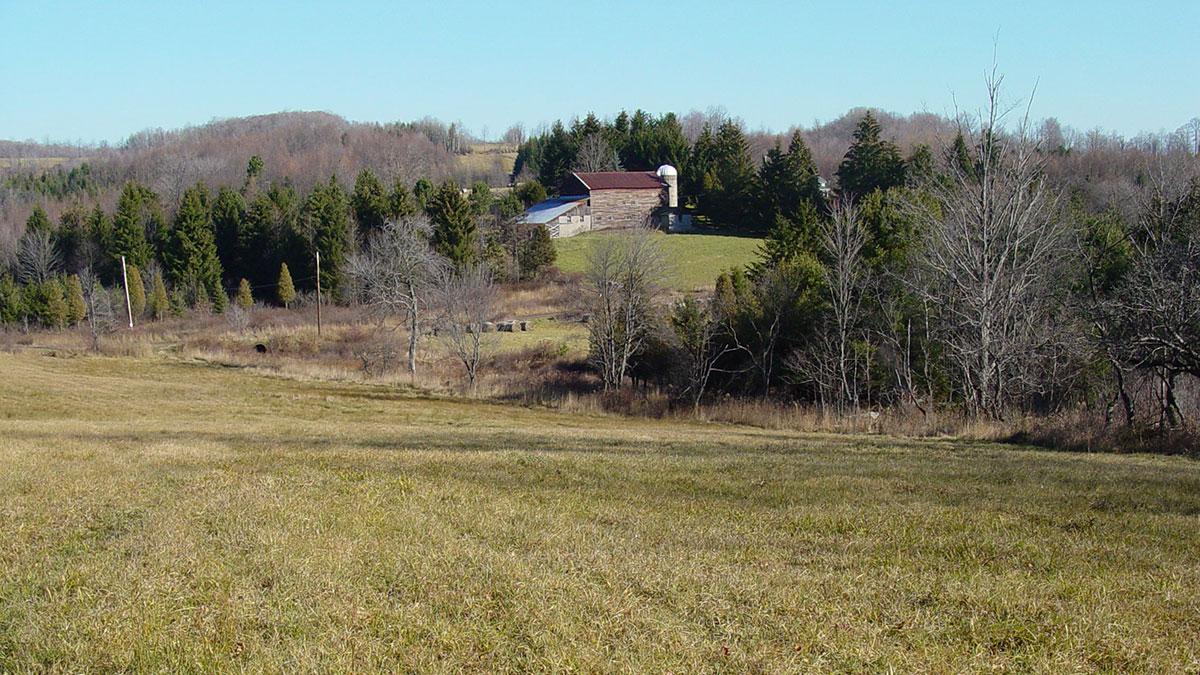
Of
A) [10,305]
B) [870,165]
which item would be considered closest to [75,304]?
[10,305]

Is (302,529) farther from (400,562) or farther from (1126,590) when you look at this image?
(1126,590)

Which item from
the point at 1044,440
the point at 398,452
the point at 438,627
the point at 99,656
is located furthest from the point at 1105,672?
the point at 1044,440

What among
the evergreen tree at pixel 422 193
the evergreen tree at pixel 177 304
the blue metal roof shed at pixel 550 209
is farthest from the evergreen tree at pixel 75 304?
the blue metal roof shed at pixel 550 209

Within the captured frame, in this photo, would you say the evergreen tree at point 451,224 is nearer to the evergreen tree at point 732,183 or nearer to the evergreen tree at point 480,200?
the evergreen tree at point 480,200

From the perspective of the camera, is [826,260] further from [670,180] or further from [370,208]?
[670,180]

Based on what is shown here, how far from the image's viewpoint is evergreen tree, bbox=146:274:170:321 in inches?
2569

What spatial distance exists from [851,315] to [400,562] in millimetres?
28201

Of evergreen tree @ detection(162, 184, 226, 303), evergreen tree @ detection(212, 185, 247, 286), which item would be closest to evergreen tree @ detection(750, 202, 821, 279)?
evergreen tree @ detection(162, 184, 226, 303)

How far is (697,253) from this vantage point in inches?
2936

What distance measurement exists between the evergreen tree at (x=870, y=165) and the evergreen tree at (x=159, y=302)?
55.6m

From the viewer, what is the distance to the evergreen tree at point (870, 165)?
76.4 meters

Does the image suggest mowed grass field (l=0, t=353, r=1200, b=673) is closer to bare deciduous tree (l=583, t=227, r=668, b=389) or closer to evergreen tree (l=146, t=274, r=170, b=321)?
bare deciduous tree (l=583, t=227, r=668, b=389)

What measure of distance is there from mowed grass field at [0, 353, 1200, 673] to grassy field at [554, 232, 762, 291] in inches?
2098

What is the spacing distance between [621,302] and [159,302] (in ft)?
144
